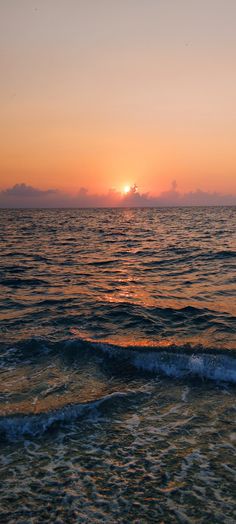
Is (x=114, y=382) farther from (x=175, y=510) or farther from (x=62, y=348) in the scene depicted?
(x=175, y=510)

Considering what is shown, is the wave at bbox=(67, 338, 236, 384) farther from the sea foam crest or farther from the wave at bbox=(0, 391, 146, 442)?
the wave at bbox=(0, 391, 146, 442)

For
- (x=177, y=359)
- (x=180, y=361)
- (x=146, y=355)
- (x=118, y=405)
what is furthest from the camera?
(x=146, y=355)

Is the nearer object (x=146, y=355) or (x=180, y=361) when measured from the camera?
(x=180, y=361)

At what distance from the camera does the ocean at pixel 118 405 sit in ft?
17.3

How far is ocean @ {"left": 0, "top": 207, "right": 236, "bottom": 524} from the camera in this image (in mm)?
5258

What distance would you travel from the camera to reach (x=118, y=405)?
7.72 m

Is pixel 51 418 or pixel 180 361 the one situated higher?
pixel 180 361

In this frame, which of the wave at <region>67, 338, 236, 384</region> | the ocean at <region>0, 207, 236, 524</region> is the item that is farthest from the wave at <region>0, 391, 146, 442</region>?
the wave at <region>67, 338, 236, 384</region>

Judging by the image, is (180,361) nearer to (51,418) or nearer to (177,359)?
(177,359)

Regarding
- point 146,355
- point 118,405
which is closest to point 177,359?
point 146,355

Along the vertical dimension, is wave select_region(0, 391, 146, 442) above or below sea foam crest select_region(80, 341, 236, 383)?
below

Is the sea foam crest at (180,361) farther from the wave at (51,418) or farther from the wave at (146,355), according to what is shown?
the wave at (51,418)

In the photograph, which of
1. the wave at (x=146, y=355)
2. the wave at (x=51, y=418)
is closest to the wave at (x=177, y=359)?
the wave at (x=146, y=355)

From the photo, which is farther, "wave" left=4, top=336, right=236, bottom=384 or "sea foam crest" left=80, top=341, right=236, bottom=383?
"wave" left=4, top=336, right=236, bottom=384
